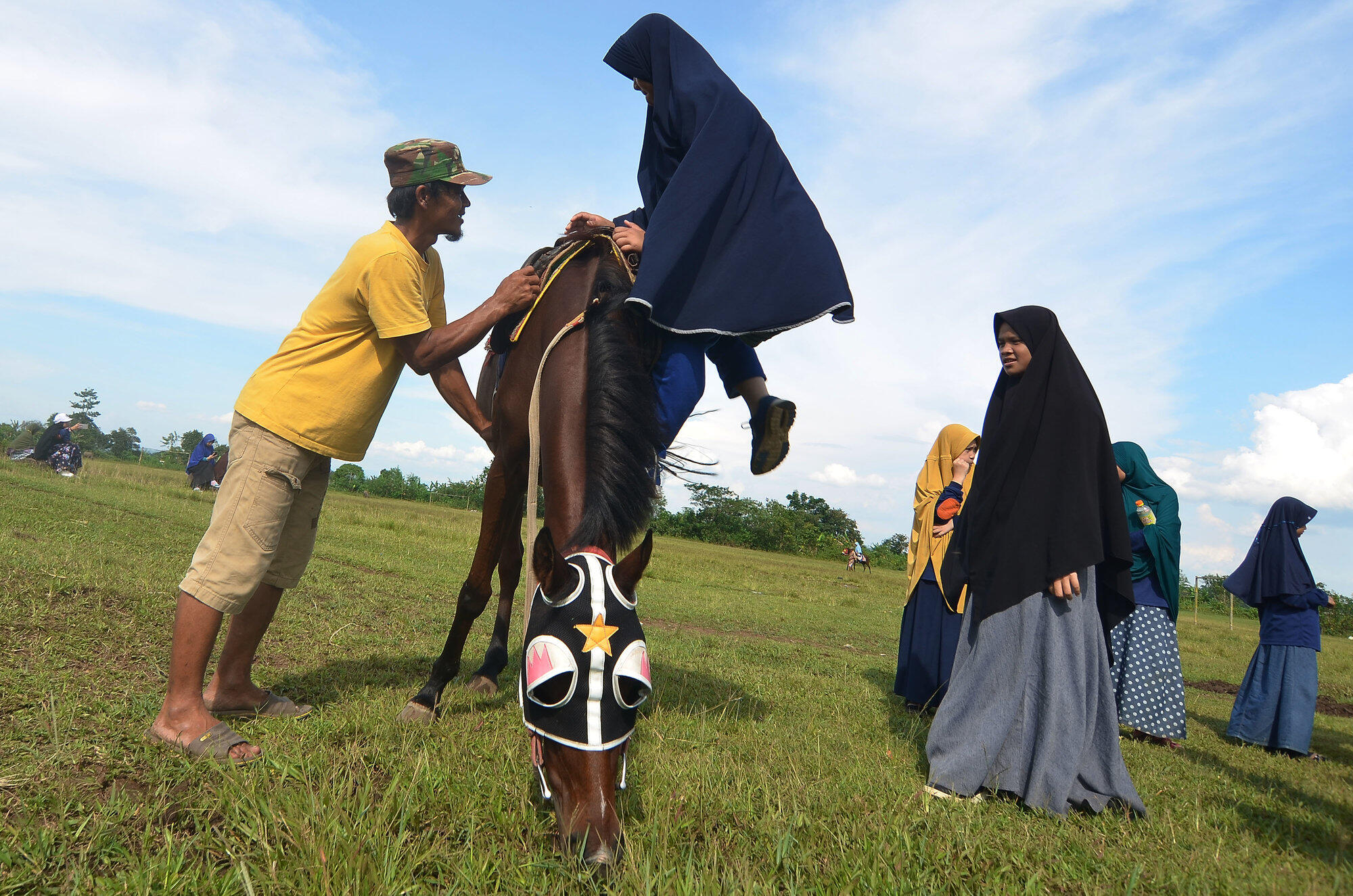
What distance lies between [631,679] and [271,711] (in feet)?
6.55

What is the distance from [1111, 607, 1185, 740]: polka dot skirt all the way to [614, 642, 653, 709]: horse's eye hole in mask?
17.6ft

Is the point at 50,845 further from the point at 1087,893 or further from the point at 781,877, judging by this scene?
the point at 1087,893

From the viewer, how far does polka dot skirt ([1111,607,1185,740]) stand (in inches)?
242

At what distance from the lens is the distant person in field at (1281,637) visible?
631 cm

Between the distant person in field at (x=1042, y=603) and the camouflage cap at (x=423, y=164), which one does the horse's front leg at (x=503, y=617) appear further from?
the distant person in field at (x=1042, y=603)

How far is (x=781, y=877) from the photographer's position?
2168mm

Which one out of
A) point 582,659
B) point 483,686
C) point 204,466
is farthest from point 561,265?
point 204,466

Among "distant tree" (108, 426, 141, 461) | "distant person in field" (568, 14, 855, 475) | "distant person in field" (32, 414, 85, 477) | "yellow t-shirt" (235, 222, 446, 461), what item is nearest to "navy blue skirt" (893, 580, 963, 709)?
"distant person in field" (568, 14, 855, 475)

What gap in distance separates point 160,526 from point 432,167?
26.9ft

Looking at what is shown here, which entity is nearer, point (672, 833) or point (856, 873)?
point (856, 873)

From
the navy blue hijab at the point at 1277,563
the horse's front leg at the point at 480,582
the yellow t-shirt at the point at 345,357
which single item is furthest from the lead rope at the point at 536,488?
the navy blue hijab at the point at 1277,563

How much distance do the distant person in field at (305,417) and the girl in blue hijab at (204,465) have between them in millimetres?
19575

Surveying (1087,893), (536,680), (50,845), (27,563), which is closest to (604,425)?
(536,680)

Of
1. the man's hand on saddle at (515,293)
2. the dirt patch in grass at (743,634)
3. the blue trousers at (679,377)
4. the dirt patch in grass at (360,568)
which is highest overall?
the man's hand on saddle at (515,293)
